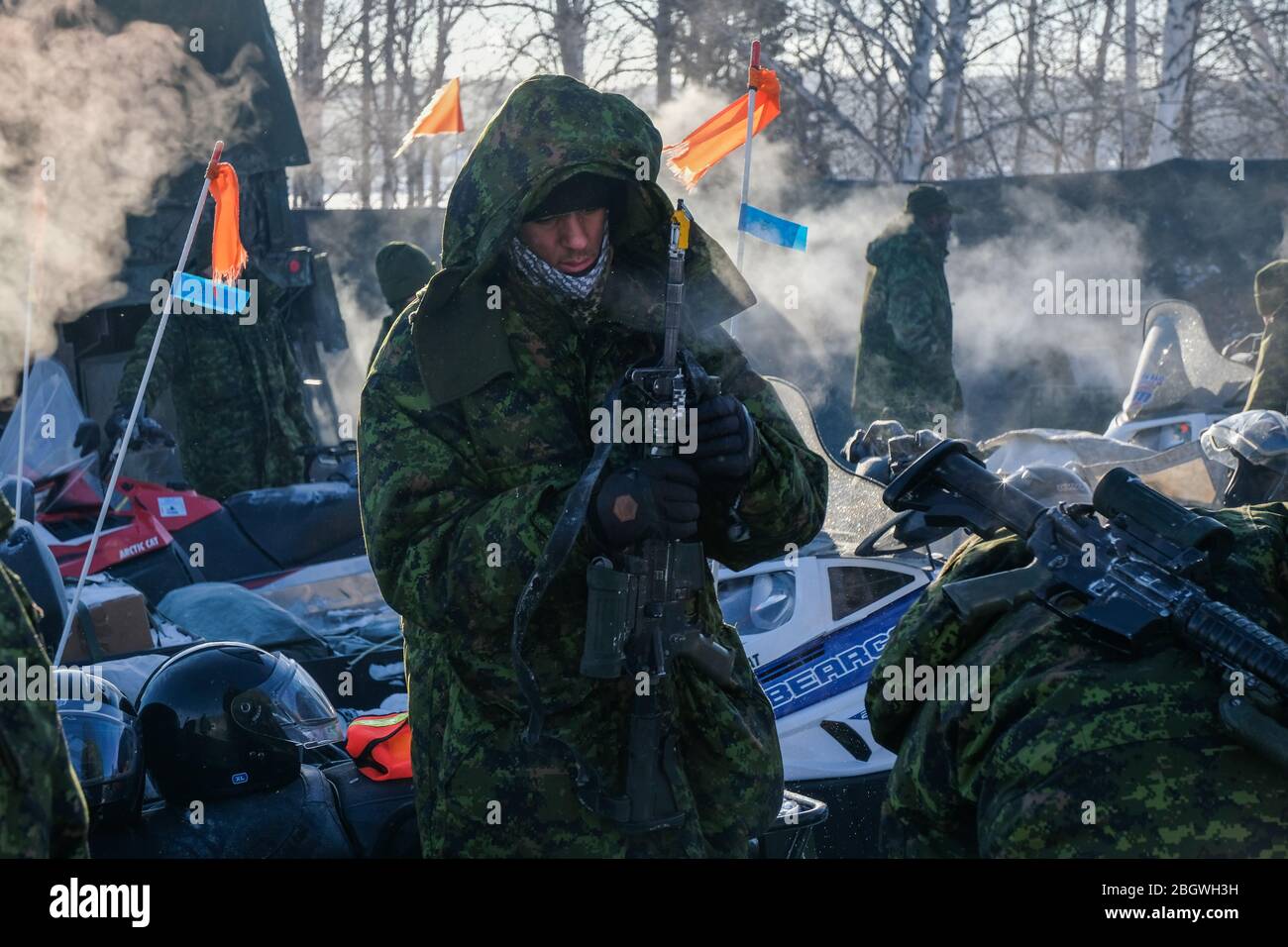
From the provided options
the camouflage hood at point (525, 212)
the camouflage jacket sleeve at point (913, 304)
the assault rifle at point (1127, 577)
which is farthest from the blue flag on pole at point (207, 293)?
the camouflage jacket sleeve at point (913, 304)

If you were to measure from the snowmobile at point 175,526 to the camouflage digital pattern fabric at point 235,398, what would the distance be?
0.71 metres

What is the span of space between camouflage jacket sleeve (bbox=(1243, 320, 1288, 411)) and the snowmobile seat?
4498 mm

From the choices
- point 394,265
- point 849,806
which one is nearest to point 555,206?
point 849,806

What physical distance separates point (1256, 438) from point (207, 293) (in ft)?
11.9

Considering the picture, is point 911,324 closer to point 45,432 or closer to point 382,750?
point 45,432

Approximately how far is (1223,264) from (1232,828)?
12.0 meters

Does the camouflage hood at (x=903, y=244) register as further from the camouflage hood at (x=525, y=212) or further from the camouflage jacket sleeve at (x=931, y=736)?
the camouflage jacket sleeve at (x=931, y=736)

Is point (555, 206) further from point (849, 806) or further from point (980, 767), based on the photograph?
point (849, 806)

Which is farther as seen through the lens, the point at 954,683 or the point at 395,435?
the point at 395,435

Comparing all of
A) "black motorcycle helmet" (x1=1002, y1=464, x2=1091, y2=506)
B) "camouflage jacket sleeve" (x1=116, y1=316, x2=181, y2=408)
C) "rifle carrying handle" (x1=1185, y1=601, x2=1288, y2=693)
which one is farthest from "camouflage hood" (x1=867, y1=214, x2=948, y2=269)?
"rifle carrying handle" (x1=1185, y1=601, x2=1288, y2=693)

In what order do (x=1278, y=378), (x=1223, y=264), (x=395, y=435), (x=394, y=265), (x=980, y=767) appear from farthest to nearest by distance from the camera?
(x=1223, y=264) → (x=394, y=265) → (x=1278, y=378) → (x=395, y=435) → (x=980, y=767)

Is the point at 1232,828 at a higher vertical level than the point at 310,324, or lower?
lower

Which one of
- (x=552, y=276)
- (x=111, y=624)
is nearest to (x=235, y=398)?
(x=111, y=624)

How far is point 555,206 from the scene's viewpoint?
254 centimetres
